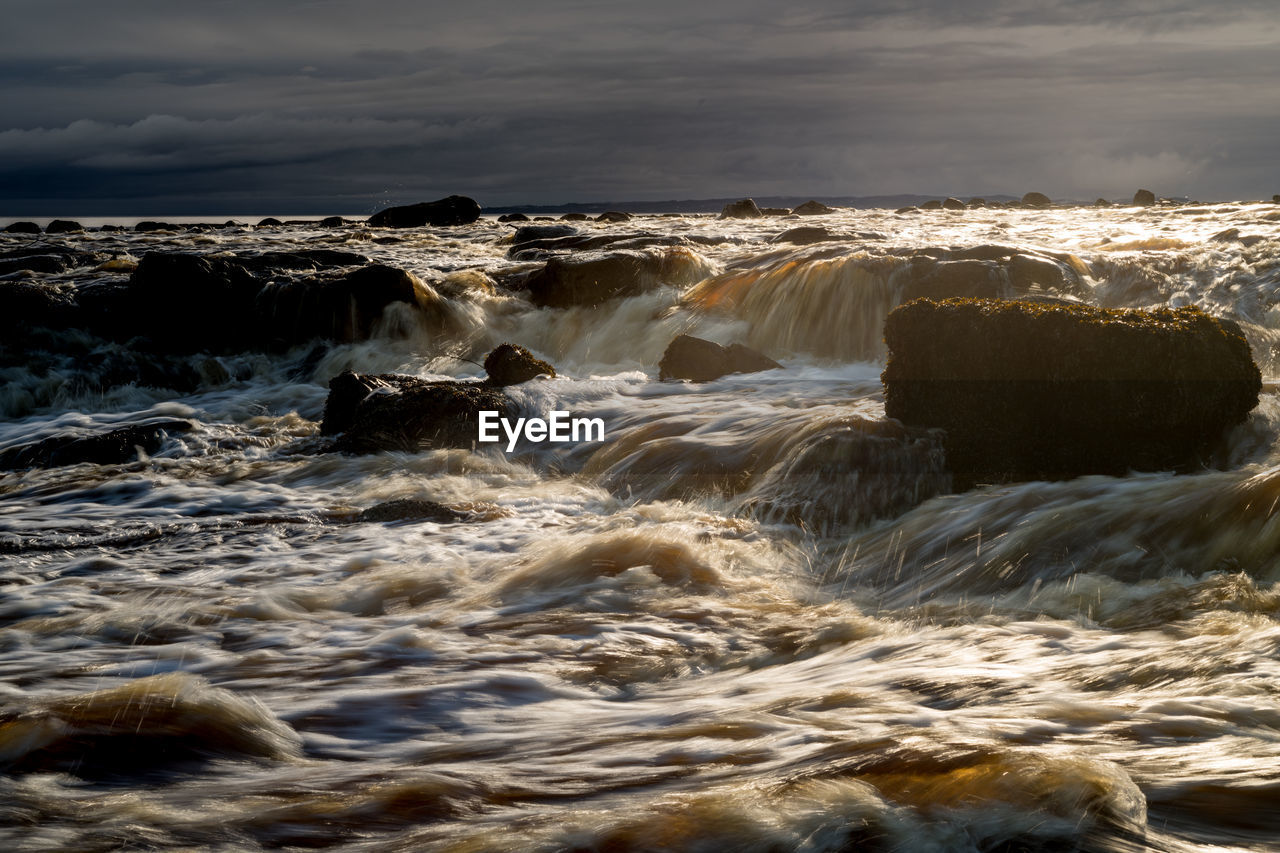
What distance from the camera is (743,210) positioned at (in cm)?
4641

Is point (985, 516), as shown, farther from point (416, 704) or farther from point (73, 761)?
point (73, 761)

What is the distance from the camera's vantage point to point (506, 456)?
1088 centimetres

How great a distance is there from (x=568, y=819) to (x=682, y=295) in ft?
51.2

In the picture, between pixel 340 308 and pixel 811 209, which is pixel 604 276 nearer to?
pixel 340 308

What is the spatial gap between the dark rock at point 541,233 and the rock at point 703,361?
14.9 metres

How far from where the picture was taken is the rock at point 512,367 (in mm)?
12812

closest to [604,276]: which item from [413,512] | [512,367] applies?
[512,367]

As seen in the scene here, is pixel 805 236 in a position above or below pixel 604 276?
above

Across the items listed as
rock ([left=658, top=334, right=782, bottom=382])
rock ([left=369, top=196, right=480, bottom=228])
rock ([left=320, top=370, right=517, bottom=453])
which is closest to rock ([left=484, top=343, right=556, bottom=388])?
rock ([left=320, top=370, right=517, bottom=453])

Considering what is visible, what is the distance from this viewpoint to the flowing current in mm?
3297

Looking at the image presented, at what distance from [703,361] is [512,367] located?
2460mm

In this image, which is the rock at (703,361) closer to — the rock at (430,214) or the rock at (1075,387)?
the rock at (1075,387)

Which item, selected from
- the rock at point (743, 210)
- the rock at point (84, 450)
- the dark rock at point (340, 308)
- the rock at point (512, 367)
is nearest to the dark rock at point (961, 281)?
the rock at point (512, 367)

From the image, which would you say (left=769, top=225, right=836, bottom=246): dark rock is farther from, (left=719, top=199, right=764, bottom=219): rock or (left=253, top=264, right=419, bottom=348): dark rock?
(left=719, top=199, right=764, bottom=219): rock
